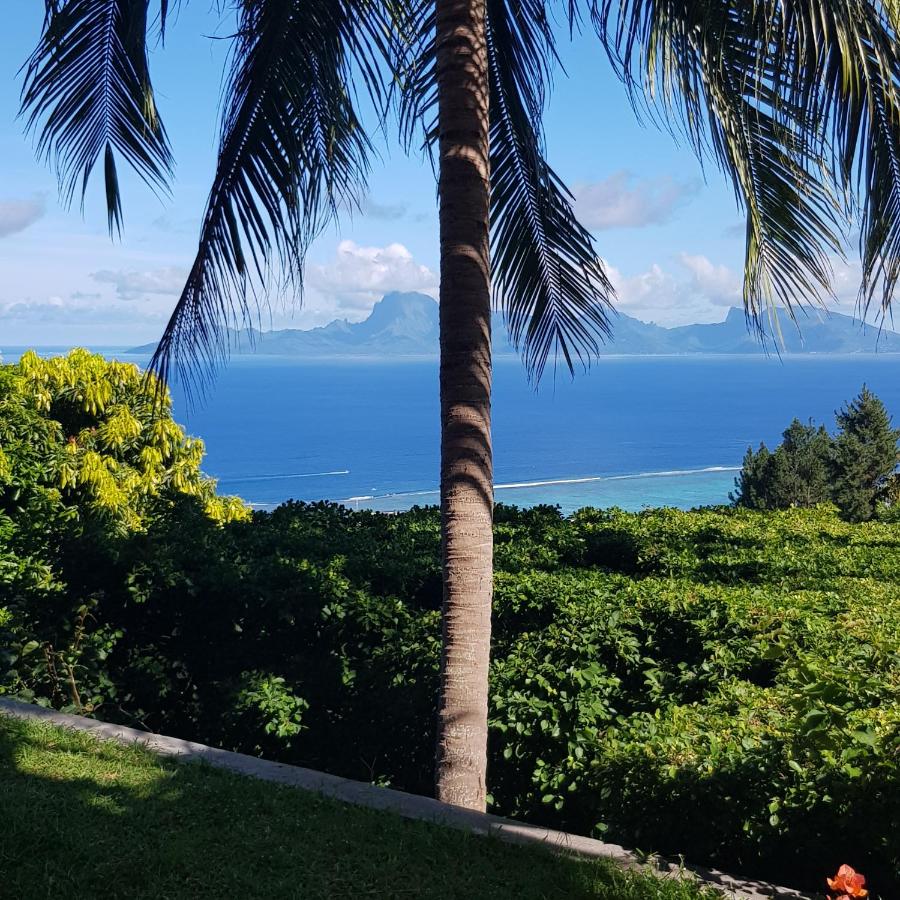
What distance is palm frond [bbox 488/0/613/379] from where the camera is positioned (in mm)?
5980

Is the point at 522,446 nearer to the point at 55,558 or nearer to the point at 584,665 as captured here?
the point at 55,558

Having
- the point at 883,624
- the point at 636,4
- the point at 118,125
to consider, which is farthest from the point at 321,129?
the point at 883,624

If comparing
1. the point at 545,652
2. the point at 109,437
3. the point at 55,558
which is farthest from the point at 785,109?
the point at 109,437

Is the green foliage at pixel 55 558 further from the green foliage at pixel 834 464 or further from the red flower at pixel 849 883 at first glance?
the green foliage at pixel 834 464

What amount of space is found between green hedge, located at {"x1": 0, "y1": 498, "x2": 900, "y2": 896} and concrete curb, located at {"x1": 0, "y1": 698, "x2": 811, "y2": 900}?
0.25 m

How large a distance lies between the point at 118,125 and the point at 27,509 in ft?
11.1

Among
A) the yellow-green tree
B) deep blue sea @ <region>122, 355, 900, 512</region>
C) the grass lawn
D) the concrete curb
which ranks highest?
the yellow-green tree

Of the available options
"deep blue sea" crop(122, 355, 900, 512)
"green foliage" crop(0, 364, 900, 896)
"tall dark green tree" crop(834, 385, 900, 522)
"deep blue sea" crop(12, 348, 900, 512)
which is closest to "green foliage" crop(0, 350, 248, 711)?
"green foliage" crop(0, 364, 900, 896)

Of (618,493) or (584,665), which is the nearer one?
(584,665)

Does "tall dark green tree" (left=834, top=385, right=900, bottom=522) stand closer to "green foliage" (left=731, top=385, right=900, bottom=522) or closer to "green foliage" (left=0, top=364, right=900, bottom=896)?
"green foliage" (left=731, top=385, right=900, bottom=522)

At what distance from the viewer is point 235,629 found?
245 inches

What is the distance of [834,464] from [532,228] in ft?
111

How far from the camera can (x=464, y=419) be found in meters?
4.28

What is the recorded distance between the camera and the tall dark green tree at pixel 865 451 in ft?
115
